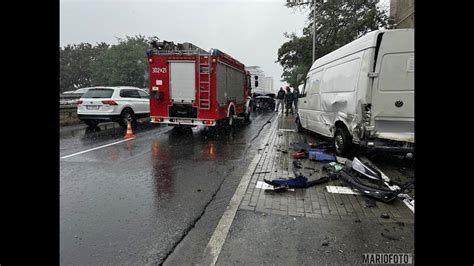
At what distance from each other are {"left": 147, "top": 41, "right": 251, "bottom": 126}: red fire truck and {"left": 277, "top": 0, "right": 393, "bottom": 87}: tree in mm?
14668

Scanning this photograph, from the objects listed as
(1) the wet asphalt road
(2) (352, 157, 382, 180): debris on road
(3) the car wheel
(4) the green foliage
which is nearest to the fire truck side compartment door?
(1) the wet asphalt road

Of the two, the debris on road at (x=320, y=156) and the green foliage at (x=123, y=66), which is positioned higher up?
the green foliage at (x=123, y=66)

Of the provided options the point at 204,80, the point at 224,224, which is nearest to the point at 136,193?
the point at 224,224

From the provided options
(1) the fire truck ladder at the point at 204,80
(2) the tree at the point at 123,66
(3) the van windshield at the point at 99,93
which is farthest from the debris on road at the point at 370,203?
(2) the tree at the point at 123,66

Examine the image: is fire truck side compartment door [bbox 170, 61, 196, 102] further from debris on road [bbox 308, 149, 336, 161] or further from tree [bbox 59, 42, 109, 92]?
tree [bbox 59, 42, 109, 92]

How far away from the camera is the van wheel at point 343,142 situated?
7598 millimetres

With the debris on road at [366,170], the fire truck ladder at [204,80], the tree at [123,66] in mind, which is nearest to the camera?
the debris on road at [366,170]

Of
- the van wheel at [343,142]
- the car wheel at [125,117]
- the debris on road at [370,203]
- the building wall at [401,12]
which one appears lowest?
the debris on road at [370,203]

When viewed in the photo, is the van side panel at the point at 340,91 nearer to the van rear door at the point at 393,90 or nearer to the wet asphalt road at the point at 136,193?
the van rear door at the point at 393,90

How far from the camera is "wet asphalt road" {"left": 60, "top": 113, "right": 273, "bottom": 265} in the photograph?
11.2 ft

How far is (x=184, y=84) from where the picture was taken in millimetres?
11875

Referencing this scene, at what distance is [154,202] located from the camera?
4.79m

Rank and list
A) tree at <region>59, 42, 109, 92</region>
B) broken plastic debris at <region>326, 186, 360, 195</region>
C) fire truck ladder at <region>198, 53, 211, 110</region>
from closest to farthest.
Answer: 1. broken plastic debris at <region>326, 186, 360, 195</region>
2. fire truck ladder at <region>198, 53, 211, 110</region>
3. tree at <region>59, 42, 109, 92</region>
